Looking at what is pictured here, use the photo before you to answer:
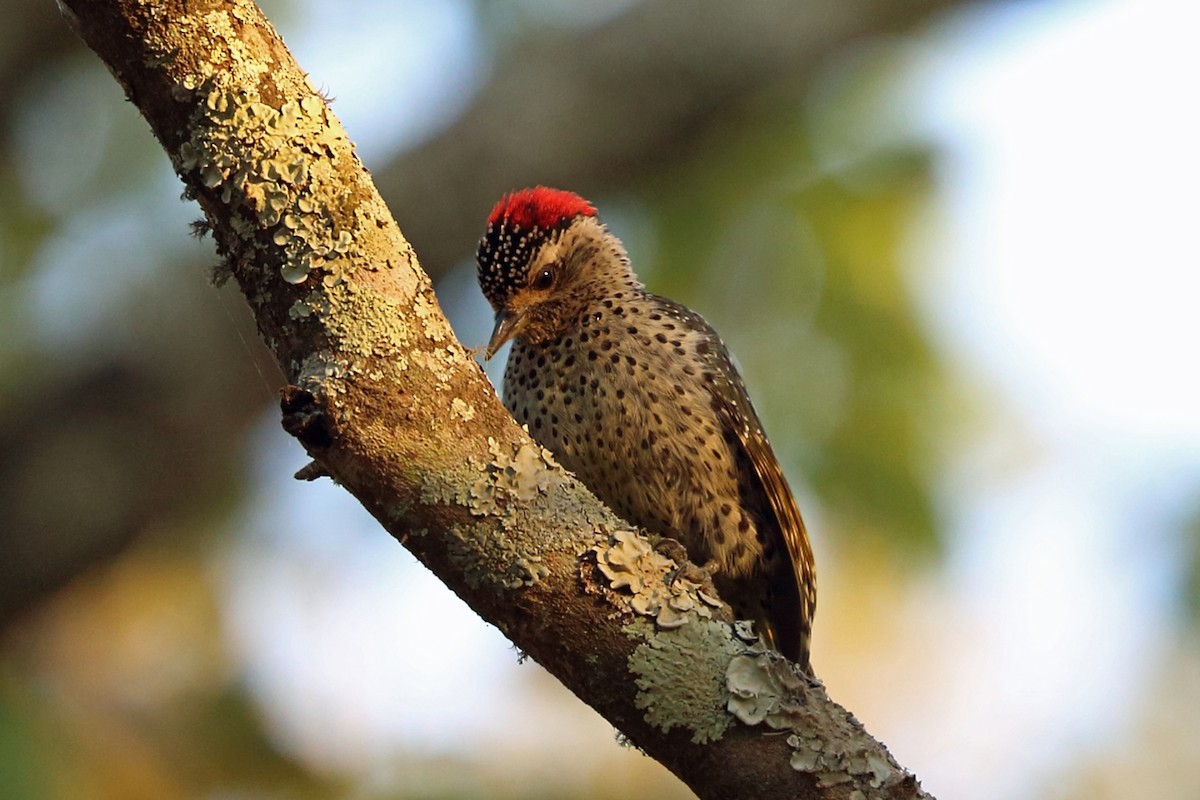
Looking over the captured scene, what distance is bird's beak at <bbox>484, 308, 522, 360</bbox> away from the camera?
13.3 feet

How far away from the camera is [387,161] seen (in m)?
5.88

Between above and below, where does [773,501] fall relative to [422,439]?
above

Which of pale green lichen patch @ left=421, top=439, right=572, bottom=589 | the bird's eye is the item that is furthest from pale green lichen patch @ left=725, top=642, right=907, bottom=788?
→ the bird's eye

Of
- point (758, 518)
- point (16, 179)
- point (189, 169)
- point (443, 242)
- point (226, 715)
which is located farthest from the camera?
point (16, 179)

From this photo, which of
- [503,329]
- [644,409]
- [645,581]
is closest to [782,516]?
[644,409]

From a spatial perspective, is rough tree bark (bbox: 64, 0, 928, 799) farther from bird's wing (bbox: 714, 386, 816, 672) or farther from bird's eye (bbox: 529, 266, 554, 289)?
bird's eye (bbox: 529, 266, 554, 289)

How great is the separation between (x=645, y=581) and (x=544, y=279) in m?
2.01

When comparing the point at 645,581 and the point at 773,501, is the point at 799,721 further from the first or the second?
the point at 773,501

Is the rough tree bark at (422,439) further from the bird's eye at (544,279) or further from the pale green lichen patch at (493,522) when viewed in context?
the bird's eye at (544,279)

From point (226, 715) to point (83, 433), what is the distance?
4.08ft

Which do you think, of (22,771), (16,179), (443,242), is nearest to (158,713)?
(22,771)

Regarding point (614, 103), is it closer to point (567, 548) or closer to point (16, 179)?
point (16, 179)

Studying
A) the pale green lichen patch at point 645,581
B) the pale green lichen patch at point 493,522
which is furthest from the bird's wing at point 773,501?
the pale green lichen patch at point 493,522

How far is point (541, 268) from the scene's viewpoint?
431 cm
